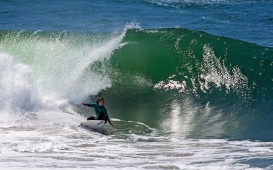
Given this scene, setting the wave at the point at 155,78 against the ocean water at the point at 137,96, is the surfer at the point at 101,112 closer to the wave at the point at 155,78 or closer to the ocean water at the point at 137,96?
the ocean water at the point at 137,96

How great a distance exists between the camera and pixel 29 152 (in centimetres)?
1502

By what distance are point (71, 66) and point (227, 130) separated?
20.8 feet

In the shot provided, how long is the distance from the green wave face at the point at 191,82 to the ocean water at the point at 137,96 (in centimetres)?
3

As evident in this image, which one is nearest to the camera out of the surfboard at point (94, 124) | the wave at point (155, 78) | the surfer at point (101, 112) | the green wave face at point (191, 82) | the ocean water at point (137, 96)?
the ocean water at point (137, 96)

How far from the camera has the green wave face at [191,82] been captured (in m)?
18.8

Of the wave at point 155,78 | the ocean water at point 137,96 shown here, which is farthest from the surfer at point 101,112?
the wave at point 155,78

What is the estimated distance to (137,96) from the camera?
20.7 meters

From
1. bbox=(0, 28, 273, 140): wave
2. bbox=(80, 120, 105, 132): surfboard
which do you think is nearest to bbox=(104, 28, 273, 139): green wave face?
bbox=(0, 28, 273, 140): wave

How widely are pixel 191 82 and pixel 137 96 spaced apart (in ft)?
5.45

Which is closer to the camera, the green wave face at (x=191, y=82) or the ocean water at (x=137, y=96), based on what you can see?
the ocean water at (x=137, y=96)

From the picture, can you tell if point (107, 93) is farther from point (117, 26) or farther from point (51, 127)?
point (117, 26)

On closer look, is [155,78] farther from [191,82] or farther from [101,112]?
[101,112]

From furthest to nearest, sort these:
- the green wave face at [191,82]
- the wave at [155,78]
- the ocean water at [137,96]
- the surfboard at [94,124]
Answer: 1. the wave at [155,78]
2. the green wave face at [191,82]
3. the surfboard at [94,124]
4. the ocean water at [137,96]

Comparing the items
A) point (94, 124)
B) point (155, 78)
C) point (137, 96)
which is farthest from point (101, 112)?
point (155, 78)
